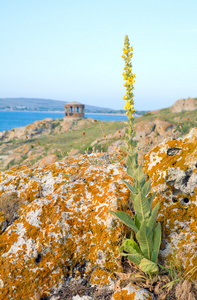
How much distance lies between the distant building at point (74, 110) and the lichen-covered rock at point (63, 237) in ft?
204

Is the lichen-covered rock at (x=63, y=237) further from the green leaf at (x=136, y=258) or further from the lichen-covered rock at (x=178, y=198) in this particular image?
the lichen-covered rock at (x=178, y=198)

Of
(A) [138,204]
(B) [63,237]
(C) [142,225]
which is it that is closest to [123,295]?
(C) [142,225]

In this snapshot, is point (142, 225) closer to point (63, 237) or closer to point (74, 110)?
point (63, 237)

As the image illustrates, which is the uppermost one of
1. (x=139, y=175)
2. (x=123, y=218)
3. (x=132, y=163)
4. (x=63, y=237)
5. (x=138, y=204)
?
(x=132, y=163)

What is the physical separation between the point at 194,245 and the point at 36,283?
7.98 ft

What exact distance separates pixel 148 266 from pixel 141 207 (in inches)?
30.2

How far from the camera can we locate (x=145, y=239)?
3.31 m

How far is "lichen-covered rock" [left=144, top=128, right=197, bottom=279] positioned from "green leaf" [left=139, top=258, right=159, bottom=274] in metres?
0.43

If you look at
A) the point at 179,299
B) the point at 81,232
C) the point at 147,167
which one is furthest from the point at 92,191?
the point at 179,299

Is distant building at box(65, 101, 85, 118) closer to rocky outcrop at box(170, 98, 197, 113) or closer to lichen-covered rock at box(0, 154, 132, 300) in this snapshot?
rocky outcrop at box(170, 98, 197, 113)

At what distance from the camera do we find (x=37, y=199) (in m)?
4.59

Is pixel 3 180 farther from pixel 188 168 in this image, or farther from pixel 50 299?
pixel 188 168

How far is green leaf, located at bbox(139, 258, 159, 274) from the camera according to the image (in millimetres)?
3135

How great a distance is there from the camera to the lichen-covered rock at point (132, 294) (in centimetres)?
298
